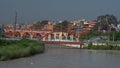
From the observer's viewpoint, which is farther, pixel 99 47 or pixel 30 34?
pixel 30 34

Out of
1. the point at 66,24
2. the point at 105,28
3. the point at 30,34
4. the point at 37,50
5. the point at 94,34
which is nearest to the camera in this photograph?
the point at 37,50

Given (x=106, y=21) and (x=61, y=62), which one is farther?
(x=106, y=21)

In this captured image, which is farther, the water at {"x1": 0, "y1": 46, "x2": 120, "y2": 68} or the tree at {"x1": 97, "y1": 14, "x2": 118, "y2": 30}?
the tree at {"x1": 97, "y1": 14, "x2": 118, "y2": 30}

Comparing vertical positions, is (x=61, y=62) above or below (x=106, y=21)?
below

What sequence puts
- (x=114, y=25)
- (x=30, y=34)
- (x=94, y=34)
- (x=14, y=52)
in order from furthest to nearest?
1. (x=114, y=25)
2. (x=30, y=34)
3. (x=94, y=34)
4. (x=14, y=52)

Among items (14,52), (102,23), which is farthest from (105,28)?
(14,52)

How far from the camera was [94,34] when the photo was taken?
74.7m

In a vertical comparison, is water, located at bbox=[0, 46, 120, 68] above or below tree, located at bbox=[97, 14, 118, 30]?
below

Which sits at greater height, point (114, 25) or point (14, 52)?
point (114, 25)

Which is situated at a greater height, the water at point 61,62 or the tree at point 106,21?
the tree at point 106,21

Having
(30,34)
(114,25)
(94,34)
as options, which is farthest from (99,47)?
(114,25)

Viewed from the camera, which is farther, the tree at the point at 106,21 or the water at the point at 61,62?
the tree at the point at 106,21

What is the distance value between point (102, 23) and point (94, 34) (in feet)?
68.3

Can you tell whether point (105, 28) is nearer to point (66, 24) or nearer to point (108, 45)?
point (66, 24)
